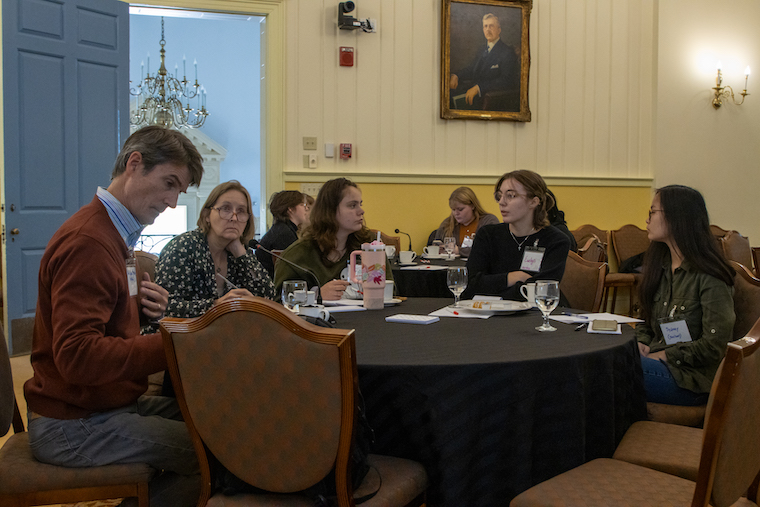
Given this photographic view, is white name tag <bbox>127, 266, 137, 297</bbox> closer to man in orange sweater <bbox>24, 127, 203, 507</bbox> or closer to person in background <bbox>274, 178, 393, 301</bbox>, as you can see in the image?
man in orange sweater <bbox>24, 127, 203, 507</bbox>

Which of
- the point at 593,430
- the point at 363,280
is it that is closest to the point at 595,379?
the point at 593,430

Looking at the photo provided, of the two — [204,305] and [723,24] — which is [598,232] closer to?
[723,24]

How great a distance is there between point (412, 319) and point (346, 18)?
4.23 m

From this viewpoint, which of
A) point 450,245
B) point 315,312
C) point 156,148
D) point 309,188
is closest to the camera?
point 156,148

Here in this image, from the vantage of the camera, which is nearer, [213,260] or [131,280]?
[131,280]

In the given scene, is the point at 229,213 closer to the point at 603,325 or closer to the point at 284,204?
the point at 603,325

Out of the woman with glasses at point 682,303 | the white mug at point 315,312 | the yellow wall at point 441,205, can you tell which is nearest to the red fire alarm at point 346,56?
the yellow wall at point 441,205

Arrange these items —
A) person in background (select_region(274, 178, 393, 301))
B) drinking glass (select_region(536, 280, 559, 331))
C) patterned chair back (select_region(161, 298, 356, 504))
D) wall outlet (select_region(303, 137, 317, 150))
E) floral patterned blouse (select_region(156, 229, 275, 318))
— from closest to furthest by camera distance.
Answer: patterned chair back (select_region(161, 298, 356, 504)), drinking glass (select_region(536, 280, 559, 331)), floral patterned blouse (select_region(156, 229, 275, 318)), person in background (select_region(274, 178, 393, 301)), wall outlet (select_region(303, 137, 317, 150))

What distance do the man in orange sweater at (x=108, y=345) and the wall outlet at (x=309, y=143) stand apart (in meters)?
4.10

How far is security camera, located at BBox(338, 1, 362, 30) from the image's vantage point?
5.59 metres

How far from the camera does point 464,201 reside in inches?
220

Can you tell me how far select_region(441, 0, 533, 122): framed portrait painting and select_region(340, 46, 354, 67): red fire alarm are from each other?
85 centimetres

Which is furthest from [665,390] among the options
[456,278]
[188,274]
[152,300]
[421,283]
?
[421,283]

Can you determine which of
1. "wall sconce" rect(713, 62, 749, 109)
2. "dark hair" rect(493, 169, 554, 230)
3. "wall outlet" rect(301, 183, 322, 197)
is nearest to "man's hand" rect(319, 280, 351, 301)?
"dark hair" rect(493, 169, 554, 230)
